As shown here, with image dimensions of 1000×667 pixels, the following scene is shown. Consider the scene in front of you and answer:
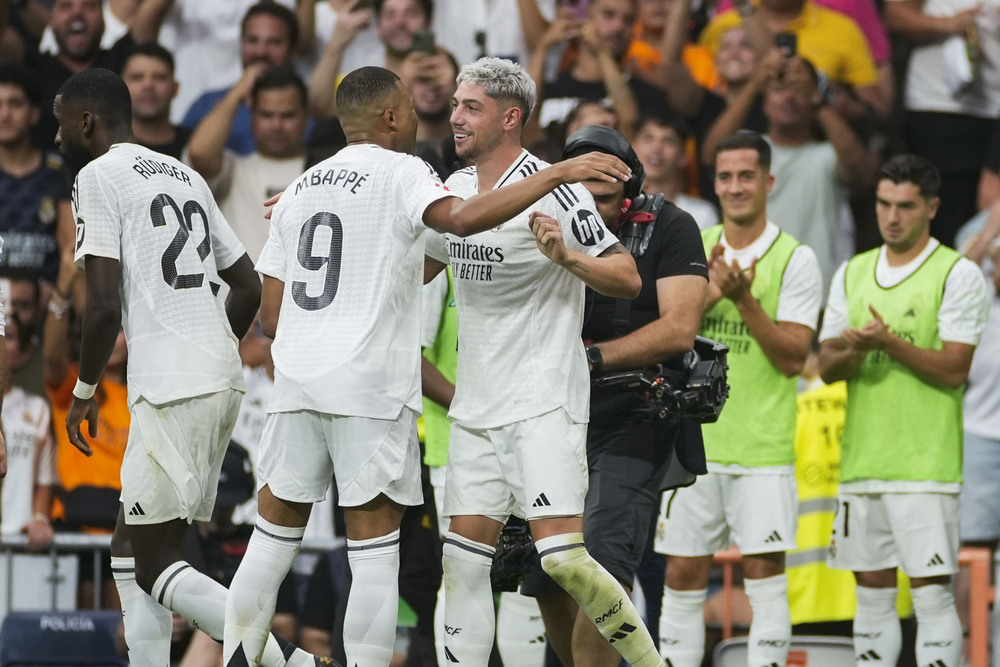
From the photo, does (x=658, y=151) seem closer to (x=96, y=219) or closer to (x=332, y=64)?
(x=332, y=64)

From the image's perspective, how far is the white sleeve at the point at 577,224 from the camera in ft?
18.6

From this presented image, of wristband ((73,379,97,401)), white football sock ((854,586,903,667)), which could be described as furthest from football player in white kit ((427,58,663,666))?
white football sock ((854,586,903,667))

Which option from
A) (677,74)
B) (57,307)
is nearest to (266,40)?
(57,307)

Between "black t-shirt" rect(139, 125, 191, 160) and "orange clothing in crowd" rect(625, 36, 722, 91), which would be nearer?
"black t-shirt" rect(139, 125, 191, 160)

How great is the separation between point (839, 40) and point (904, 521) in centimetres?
435

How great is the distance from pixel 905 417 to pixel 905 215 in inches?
43.1

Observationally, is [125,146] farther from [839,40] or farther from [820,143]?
[839,40]

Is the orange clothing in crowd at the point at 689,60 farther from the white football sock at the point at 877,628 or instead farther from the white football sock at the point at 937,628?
the white football sock at the point at 937,628

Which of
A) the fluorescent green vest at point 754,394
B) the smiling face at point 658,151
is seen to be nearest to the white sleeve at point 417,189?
the fluorescent green vest at point 754,394

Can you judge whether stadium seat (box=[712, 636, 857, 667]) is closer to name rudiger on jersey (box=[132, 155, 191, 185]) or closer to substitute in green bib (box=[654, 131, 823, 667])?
substitute in green bib (box=[654, 131, 823, 667])

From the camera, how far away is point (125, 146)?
6246mm

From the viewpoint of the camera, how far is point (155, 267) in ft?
20.1

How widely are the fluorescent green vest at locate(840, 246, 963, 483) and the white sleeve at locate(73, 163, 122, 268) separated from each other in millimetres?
3979

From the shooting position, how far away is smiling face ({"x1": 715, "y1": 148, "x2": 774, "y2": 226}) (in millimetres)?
8016
